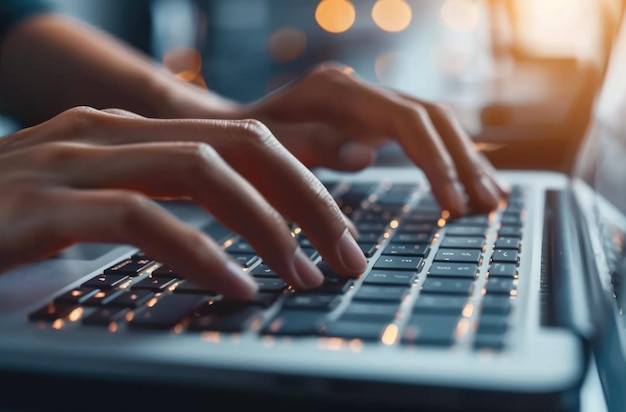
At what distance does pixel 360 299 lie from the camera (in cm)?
37

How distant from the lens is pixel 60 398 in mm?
301

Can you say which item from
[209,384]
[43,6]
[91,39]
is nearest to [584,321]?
[209,384]

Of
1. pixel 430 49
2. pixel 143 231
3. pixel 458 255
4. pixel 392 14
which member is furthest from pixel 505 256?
pixel 392 14

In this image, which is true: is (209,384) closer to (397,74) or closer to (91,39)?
(91,39)

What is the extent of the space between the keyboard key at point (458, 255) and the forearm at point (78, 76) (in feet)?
1.20

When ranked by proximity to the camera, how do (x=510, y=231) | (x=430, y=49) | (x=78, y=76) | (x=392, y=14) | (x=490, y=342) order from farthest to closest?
(x=392, y=14), (x=430, y=49), (x=78, y=76), (x=510, y=231), (x=490, y=342)

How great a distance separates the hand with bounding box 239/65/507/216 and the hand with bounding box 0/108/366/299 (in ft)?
0.67

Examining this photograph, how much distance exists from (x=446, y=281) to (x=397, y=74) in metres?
1.47

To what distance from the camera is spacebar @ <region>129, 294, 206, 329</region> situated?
0.34 m

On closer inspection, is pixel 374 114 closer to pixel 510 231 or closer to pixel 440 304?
pixel 510 231

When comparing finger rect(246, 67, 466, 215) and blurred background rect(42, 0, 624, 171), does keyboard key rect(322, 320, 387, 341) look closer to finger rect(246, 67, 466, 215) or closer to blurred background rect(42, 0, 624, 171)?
finger rect(246, 67, 466, 215)

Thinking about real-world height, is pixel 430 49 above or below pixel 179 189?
below

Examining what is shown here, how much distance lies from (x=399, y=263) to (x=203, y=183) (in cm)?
14

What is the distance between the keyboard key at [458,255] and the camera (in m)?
0.45
